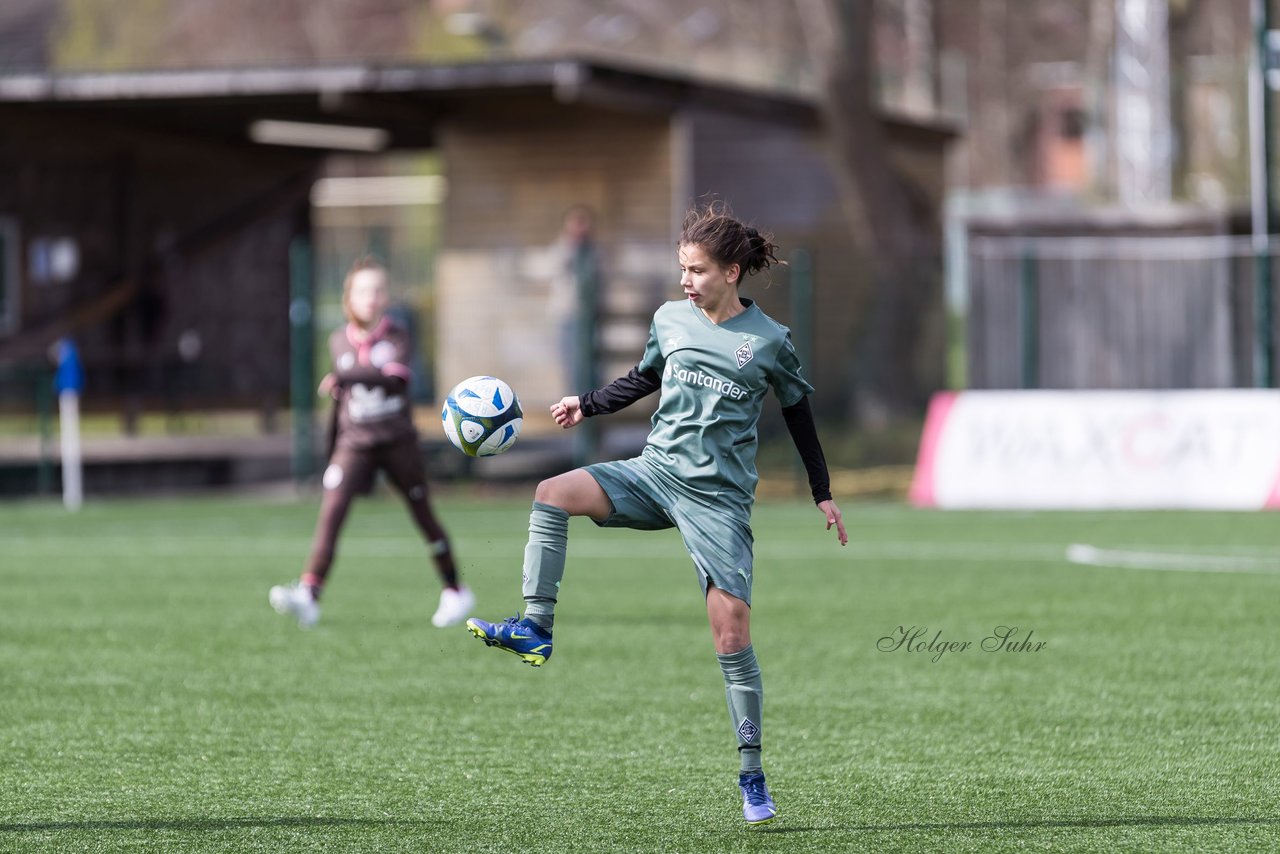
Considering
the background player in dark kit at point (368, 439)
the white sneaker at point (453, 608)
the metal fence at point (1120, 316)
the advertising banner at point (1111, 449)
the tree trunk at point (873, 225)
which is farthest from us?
the tree trunk at point (873, 225)

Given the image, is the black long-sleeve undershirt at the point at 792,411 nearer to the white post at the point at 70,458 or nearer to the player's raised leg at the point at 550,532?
the player's raised leg at the point at 550,532

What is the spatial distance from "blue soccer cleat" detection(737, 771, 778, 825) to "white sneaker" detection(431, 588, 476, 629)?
17.5 ft

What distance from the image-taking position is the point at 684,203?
26.7 metres

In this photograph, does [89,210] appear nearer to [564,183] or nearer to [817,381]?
[564,183]

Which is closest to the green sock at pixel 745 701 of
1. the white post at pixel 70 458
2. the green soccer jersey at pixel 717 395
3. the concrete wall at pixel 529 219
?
the green soccer jersey at pixel 717 395

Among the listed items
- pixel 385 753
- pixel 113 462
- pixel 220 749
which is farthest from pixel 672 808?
pixel 113 462

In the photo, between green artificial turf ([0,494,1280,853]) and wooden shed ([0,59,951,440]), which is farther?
wooden shed ([0,59,951,440])

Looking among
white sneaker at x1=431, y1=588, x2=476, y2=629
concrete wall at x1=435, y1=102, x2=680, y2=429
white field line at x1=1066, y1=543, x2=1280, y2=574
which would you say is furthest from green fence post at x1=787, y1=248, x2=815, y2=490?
white sneaker at x1=431, y1=588, x2=476, y2=629

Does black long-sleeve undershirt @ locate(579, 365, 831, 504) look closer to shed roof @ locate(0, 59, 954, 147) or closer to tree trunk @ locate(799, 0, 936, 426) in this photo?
shed roof @ locate(0, 59, 954, 147)

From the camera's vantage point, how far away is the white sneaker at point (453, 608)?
38.3 ft

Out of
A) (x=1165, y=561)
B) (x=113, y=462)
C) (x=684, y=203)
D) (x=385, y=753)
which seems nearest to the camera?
(x=385, y=753)

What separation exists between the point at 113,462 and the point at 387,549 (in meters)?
8.80

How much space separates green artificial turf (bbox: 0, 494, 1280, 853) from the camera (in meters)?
6.55

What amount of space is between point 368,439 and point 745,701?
5501mm
